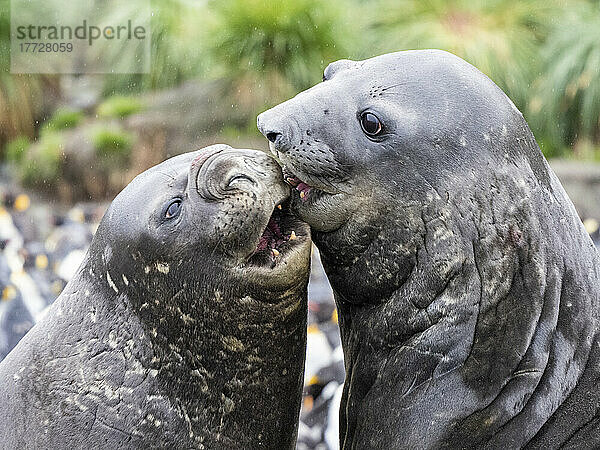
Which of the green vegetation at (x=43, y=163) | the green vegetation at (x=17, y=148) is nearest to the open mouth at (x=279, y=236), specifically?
Answer: the green vegetation at (x=43, y=163)

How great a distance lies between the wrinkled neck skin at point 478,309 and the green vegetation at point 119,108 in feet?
60.9

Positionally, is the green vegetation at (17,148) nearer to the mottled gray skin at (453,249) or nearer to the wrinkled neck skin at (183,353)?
the wrinkled neck skin at (183,353)

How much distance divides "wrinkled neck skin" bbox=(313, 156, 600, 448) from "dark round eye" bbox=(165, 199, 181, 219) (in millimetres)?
639

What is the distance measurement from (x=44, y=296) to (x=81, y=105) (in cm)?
1231

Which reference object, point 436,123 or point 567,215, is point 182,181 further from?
point 567,215

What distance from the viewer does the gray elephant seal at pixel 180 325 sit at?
4078 mm

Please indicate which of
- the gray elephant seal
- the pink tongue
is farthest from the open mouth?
the pink tongue

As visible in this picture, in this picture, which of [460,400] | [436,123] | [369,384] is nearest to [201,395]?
Result: [369,384]

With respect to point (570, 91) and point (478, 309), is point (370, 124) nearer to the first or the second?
point (478, 309)

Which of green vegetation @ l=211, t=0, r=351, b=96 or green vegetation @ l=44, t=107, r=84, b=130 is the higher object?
green vegetation @ l=211, t=0, r=351, b=96

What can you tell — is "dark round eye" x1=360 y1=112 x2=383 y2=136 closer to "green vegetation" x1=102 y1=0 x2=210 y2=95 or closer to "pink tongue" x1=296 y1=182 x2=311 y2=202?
→ "pink tongue" x1=296 y1=182 x2=311 y2=202

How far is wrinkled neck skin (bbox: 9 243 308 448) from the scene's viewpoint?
13.6ft

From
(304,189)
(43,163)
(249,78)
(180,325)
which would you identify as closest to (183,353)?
(180,325)

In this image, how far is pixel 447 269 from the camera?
12.4 ft
